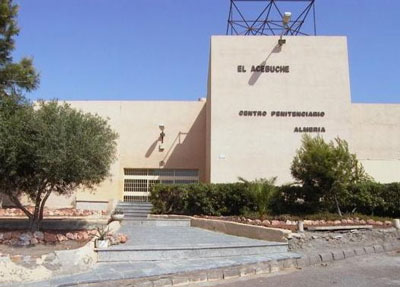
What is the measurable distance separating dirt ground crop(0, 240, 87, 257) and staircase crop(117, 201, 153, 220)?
20.4ft

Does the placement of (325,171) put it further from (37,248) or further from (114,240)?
(37,248)

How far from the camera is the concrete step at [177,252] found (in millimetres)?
8938

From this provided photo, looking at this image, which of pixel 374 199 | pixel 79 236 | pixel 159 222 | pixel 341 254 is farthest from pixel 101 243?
pixel 374 199

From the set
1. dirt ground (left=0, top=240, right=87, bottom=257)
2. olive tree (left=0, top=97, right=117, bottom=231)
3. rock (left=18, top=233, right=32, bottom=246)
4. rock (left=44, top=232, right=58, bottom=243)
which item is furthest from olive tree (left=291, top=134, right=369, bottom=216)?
rock (left=18, top=233, right=32, bottom=246)

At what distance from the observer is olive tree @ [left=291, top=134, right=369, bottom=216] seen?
43.9ft

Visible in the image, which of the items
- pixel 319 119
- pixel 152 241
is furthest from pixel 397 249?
pixel 319 119

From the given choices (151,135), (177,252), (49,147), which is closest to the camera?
(49,147)

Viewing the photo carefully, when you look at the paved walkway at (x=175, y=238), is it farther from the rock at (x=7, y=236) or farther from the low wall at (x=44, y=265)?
the rock at (x=7, y=236)

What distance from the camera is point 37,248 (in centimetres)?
877

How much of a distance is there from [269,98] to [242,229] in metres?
7.95

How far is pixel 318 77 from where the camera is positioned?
720 inches

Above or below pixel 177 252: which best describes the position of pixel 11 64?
above

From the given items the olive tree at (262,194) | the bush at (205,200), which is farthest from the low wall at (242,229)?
the olive tree at (262,194)

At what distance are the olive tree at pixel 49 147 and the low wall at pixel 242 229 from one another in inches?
174
